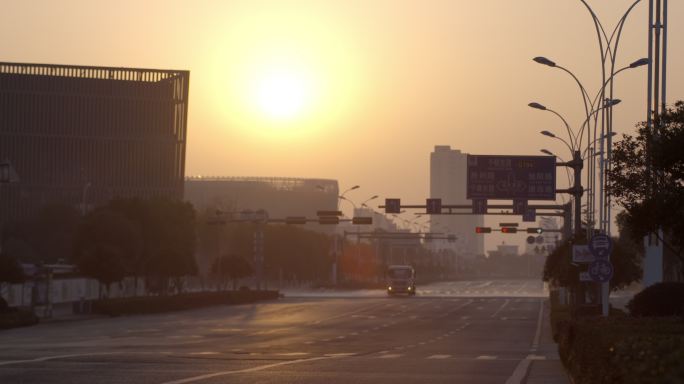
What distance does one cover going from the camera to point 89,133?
168 metres

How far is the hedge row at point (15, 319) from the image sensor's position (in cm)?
5128

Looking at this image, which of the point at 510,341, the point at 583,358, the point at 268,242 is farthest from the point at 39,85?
the point at 583,358

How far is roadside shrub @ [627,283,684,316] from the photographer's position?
38844 millimetres

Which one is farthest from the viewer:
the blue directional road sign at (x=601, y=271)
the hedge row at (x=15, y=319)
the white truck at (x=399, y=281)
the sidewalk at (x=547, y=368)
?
the white truck at (x=399, y=281)

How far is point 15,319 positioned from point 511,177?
27.2m

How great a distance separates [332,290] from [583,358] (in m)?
125

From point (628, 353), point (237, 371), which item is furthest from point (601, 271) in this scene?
point (628, 353)

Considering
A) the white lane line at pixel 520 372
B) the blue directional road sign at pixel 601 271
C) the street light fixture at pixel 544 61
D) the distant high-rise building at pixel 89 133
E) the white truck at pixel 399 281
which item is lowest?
the white lane line at pixel 520 372

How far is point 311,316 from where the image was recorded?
66938 millimetres

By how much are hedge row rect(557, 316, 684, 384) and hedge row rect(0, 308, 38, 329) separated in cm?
3297

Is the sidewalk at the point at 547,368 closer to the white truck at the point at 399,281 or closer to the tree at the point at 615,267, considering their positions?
the tree at the point at 615,267

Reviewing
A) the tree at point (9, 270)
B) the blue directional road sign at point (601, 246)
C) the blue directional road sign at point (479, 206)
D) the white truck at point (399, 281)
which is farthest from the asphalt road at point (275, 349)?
the white truck at point (399, 281)

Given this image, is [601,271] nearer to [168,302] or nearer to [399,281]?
[168,302]

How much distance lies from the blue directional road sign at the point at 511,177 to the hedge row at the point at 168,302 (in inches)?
790
